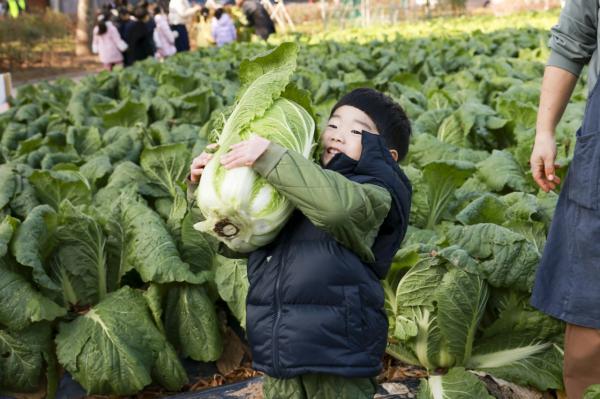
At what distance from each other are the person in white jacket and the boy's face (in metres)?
18.7

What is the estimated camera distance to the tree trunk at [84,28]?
28.3 meters

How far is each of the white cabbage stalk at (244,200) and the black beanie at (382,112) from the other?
29cm

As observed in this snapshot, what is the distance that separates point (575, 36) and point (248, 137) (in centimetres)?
132

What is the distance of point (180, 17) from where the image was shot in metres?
21.3

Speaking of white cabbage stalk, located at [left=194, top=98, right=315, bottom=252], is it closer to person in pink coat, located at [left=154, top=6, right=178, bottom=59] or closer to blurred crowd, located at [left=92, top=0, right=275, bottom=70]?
blurred crowd, located at [left=92, top=0, right=275, bottom=70]

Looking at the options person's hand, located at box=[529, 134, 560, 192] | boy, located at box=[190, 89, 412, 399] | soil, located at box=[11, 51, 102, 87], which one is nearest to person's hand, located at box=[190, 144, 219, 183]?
boy, located at box=[190, 89, 412, 399]

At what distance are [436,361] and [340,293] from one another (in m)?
1.33

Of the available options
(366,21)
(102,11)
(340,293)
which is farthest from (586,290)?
(366,21)

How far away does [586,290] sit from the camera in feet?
8.82

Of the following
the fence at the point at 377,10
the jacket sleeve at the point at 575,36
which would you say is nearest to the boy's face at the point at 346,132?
the jacket sleeve at the point at 575,36

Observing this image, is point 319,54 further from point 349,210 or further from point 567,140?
point 349,210

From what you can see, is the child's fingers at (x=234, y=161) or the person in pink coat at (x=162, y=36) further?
the person in pink coat at (x=162, y=36)

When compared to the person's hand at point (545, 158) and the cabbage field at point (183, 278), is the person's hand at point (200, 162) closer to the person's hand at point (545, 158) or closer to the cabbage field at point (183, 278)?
the cabbage field at point (183, 278)

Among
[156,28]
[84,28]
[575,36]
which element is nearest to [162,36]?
[156,28]
